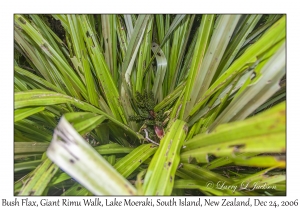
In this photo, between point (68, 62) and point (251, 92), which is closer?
point (251, 92)

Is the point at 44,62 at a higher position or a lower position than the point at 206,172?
higher

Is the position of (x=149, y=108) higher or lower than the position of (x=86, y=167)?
higher

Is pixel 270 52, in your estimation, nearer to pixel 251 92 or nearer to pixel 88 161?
pixel 251 92

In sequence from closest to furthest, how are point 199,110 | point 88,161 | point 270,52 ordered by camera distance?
point 88,161
point 270,52
point 199,110

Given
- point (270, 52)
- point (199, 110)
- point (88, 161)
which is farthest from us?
point (199, 110)

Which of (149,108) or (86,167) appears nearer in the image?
(86,167)

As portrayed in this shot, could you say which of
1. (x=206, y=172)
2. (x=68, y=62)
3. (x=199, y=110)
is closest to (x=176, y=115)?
(x=199, y=110)
